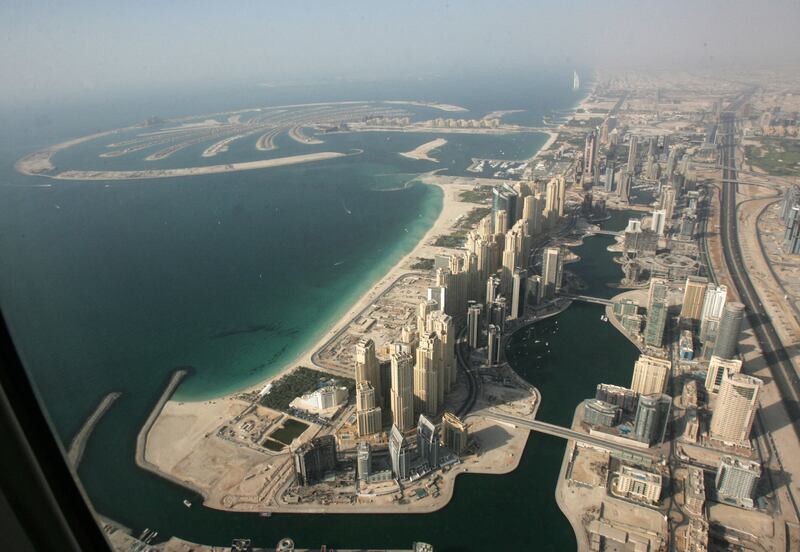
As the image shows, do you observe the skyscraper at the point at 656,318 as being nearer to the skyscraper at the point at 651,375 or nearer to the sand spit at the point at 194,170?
the skyscraper at the point at 651,375

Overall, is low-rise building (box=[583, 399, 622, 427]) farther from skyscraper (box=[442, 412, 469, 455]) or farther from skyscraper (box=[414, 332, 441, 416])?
skyscraper (box=[414, 332, 441, 416])

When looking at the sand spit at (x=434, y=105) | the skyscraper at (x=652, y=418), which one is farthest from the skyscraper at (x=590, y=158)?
the sand spit at (x=434, y=105)

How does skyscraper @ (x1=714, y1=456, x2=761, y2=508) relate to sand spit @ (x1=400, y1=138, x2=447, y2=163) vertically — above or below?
below

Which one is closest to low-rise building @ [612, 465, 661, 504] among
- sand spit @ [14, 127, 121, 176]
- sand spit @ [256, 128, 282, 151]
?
sand spit @ [14, 127, 121, 176]

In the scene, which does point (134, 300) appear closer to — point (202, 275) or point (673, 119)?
point (202, 275)

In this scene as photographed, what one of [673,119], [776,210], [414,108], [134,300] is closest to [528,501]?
[134,300]

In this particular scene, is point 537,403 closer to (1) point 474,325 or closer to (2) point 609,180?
(1) point 474,325
